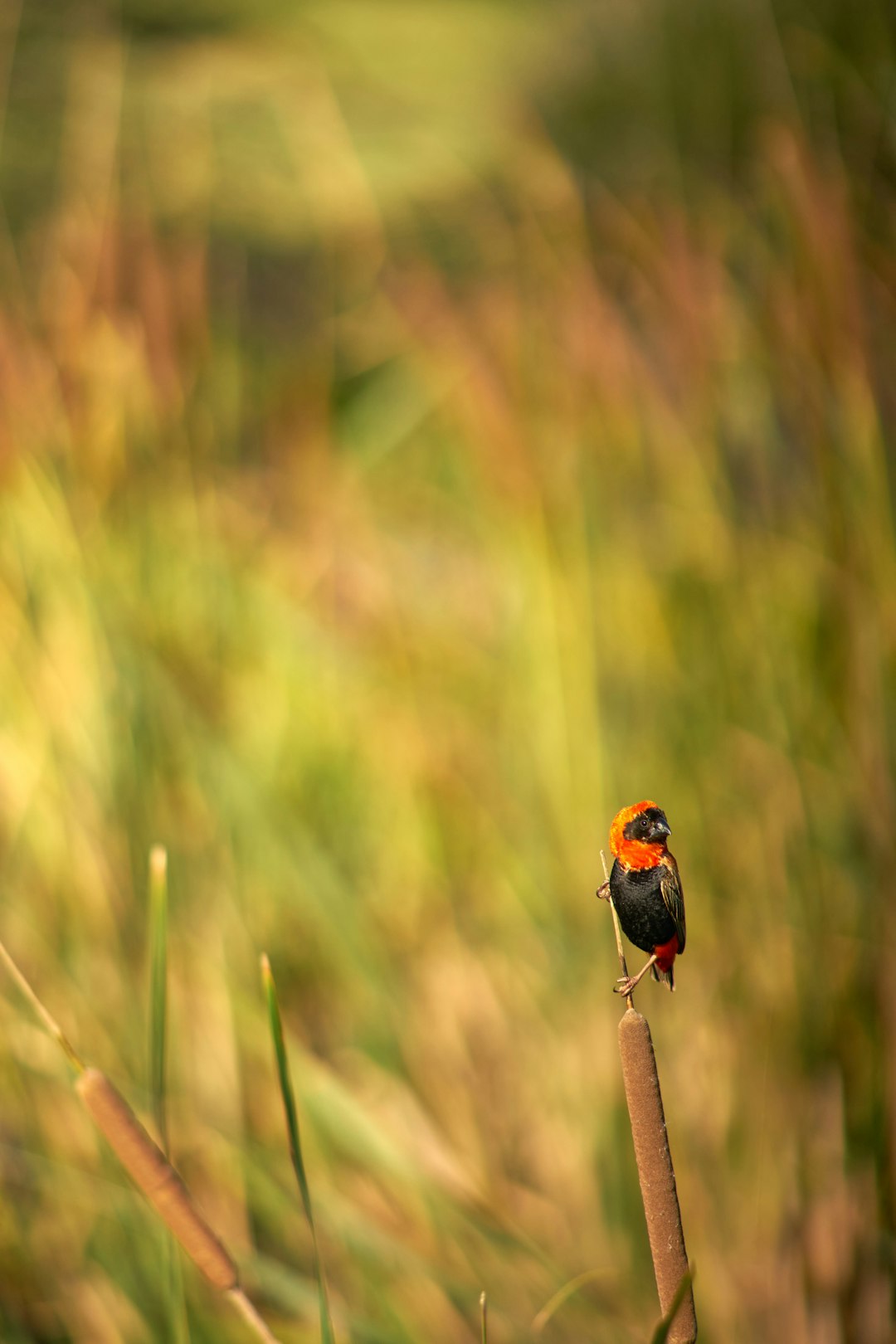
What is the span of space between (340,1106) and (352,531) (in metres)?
0.65

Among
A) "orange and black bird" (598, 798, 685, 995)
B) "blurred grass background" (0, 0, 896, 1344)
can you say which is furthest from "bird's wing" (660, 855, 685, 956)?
"blurred grass background" (0, 0, 896, 1344)

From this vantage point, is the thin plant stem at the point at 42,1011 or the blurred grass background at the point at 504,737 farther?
the blurred grass background at the point at 504,737

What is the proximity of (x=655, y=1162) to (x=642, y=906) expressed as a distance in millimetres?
23

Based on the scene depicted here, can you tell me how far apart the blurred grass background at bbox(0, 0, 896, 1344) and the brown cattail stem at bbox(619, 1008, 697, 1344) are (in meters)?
0.16

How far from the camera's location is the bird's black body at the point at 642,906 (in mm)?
98

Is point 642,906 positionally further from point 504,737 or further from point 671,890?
point 504,737

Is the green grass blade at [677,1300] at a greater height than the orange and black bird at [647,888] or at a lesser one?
lesser

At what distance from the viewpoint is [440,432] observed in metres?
0.68

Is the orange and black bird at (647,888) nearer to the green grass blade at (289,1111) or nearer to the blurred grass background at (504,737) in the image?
the green grass blade at (289,1111)

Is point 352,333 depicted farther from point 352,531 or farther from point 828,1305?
point 828,1305

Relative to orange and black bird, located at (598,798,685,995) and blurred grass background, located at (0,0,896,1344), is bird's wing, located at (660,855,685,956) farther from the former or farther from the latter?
blurred grass background, located at (0,0,896,1344)

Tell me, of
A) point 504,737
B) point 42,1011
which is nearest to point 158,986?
point 42,1011

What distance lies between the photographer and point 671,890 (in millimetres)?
99

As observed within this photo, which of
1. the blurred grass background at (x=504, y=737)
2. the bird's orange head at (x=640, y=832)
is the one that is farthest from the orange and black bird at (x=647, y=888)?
the blurred grass background at (x=504, y=737)
